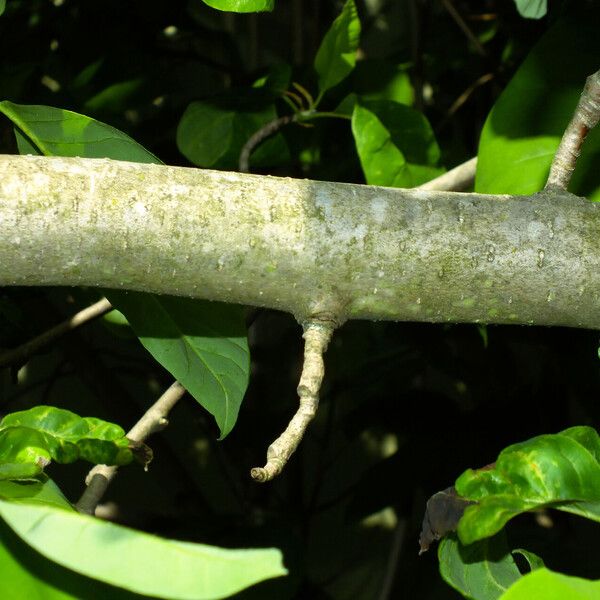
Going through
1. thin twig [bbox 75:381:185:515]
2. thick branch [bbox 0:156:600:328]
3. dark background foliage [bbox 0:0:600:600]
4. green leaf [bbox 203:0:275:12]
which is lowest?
dark background foliage [bbox 0:0:600:600]

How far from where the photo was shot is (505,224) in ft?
1.68

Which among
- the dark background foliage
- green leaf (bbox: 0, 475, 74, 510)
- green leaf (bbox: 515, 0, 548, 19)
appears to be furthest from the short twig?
the dark background foliage

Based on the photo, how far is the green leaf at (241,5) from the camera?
0.51m

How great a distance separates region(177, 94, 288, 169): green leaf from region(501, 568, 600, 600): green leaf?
2.30 ft

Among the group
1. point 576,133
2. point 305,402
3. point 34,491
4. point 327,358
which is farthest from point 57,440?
point 327,358

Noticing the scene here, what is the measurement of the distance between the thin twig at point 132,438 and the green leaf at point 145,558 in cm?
21

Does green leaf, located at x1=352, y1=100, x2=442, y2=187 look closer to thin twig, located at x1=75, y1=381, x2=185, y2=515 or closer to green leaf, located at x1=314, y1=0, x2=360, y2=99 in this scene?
green leaf, located at x1=314, y1=0, x2=360, y2=99

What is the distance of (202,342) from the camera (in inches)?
24.9

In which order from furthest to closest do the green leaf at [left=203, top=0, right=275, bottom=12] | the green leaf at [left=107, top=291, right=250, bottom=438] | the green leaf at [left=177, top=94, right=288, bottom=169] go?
1. the green leaf at [left=177, top=94, right=288, bottom=169]
2. the green leaf at [left=107, top=291, right=250, bottom=438]
3. the green leaf at [left=203, top=0, right=275, bottom=12]

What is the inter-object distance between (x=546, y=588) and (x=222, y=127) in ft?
2.39

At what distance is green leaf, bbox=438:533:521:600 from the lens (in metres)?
0.52

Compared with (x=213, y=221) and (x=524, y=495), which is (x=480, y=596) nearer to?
(x=524, y=495)

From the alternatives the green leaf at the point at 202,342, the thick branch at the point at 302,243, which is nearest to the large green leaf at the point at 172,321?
the green leaf at the point at 202,342

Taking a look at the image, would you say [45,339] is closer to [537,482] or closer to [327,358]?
[537,482]
